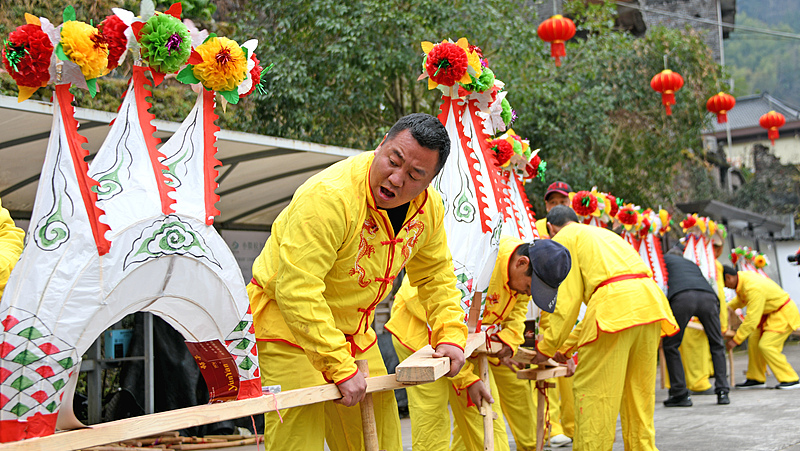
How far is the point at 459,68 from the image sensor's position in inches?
163

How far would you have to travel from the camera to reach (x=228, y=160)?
6.00 metres

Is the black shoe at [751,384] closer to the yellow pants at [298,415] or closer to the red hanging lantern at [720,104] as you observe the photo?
the red hanging lantern at [720,104]

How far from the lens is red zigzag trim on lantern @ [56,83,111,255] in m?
2.41

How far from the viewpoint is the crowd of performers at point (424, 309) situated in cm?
276

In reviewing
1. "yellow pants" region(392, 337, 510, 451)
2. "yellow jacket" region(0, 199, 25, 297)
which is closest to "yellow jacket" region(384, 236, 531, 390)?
"yellow pants" region(392, 337, 510, 451)

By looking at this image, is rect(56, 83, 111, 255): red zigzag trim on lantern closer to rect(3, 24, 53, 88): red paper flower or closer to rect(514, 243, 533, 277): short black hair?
rect(3, 24, 53, 88): red paper flower

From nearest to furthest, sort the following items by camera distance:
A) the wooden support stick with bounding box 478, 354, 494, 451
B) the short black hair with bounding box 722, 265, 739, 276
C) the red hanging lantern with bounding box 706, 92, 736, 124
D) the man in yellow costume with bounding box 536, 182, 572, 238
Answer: the wooden support stick with bounding box 478, 354, 494, 451 < the man in yellow costume with bounding box 536, 182, 572, 238 < the short black hair with bounding box 722, 265, 739, 276 < the red hanging lantern with bounding box 706, 92, 736, 124

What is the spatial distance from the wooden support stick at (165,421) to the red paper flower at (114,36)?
121 cm

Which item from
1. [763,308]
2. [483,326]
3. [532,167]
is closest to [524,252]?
[483,326]

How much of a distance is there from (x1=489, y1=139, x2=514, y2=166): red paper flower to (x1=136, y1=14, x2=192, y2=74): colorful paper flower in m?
2.65

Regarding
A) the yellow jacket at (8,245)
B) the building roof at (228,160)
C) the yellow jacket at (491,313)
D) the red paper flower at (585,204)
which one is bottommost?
the yellow jacket at (491,313)

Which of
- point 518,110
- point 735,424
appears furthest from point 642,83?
point 735,424

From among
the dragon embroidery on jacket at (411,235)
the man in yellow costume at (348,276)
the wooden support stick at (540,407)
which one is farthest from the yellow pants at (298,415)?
the wooden support stick at (540,407)

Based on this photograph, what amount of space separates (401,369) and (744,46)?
55305 mm
